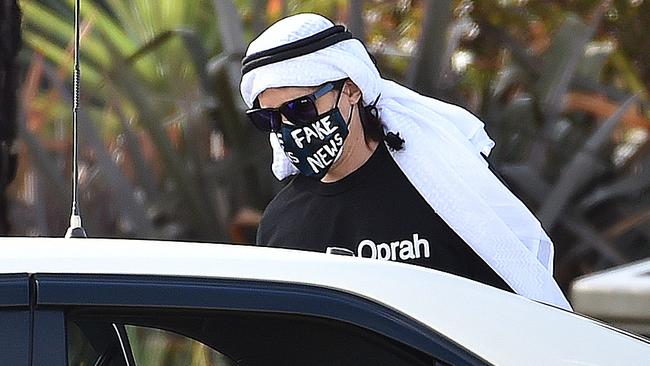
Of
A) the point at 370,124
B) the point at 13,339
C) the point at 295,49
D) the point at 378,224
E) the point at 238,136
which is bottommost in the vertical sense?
the point at 13,339

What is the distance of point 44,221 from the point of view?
18.2ft

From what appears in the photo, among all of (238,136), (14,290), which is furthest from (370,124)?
(238,136)

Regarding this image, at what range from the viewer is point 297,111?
2.93 metres

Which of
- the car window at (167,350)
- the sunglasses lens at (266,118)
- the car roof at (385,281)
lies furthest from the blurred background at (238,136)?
the car roof at (385,281)

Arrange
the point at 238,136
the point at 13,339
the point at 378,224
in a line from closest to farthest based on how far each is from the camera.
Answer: the point at 13,339 < the point at 378,224 < the point at 238,136

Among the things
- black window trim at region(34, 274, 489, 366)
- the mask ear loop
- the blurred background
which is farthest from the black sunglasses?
the blurred background

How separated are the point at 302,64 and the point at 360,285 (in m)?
0.98

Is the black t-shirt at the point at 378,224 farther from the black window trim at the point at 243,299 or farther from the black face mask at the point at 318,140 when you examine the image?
the black window trim at the point at 243,299

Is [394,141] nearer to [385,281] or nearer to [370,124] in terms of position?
[370,124]

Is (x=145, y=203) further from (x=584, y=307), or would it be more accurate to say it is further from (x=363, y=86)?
(x=363, y=86)

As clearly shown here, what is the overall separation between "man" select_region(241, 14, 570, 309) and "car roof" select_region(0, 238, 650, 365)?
661mm

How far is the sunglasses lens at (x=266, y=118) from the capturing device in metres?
2.95

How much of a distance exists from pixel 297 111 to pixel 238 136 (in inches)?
113

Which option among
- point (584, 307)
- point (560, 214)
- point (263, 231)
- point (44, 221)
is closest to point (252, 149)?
point (44, 221)
